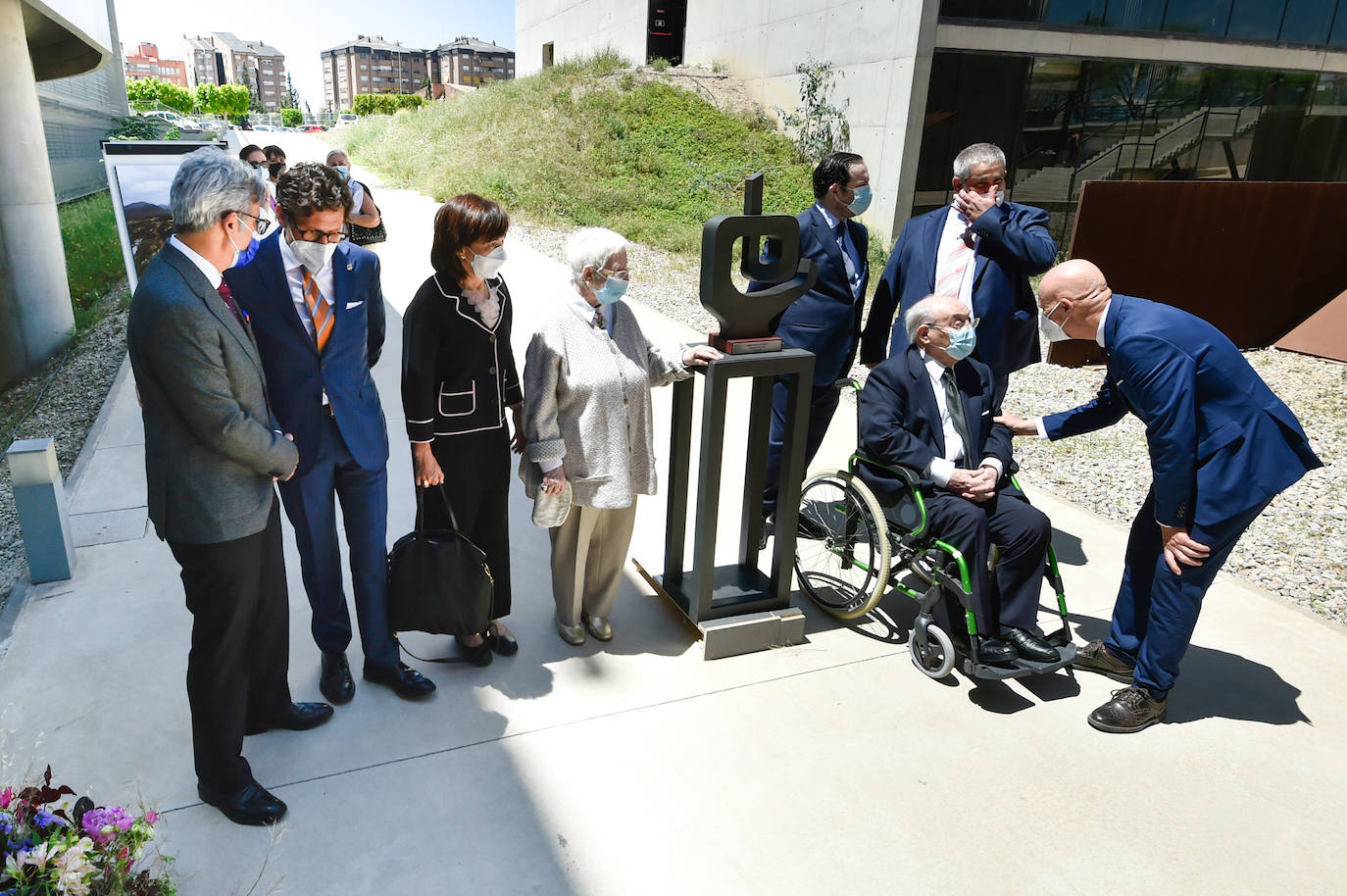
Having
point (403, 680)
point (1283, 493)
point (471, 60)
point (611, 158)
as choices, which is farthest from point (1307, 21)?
point (471, 60)

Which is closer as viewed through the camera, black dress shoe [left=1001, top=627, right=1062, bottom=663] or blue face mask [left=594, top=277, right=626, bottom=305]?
blue face mask [left=594, top=277, right=626, bottom=305]

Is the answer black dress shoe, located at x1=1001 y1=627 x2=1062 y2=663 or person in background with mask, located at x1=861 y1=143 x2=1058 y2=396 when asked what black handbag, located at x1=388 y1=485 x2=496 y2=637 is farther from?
person in background with mask, located at x1=861 y1=143 x2=1058 y2=396

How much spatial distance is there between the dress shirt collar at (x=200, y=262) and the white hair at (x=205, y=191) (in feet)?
0.11

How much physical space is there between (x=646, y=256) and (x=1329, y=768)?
1078 centimetres

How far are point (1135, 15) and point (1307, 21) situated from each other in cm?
434

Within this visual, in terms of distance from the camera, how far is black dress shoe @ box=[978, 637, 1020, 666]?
10.2 ft

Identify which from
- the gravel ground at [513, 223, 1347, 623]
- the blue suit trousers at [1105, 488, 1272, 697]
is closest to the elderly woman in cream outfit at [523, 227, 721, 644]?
the blue suit trousers at [1105, 488, 1272, 697]

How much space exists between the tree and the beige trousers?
45.4 ft

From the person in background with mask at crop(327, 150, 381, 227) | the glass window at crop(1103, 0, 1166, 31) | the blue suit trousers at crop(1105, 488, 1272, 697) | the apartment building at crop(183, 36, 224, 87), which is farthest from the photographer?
the apartment building at crop(183, 36, 224, 87)

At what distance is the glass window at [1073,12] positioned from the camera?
547 inches

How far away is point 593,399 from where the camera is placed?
298cm

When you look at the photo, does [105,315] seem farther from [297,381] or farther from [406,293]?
[297,381]

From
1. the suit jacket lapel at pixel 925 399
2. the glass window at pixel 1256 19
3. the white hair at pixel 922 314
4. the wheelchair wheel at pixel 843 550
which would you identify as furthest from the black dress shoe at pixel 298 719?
the glass window at pixel 1256 19

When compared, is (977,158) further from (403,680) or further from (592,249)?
(403,680)
